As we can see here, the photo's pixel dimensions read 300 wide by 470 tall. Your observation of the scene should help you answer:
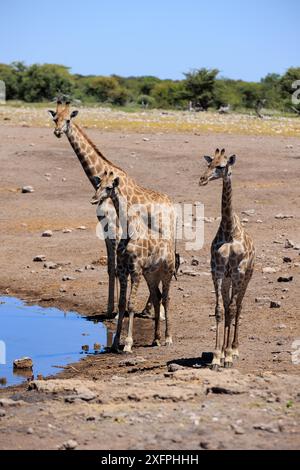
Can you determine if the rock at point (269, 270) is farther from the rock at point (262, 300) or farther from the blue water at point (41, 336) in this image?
the blue water at point (41, 336)

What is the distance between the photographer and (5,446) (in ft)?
27.2

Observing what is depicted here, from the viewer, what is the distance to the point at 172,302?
15133 mm

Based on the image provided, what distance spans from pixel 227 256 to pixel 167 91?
60.1 metres

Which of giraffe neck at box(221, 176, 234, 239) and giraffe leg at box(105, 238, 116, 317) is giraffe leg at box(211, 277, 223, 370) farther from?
giraffe leg at box(105, 238, 116, 317)

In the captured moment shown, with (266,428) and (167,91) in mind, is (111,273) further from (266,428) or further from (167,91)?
(167,91)

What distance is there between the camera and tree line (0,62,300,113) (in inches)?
2424

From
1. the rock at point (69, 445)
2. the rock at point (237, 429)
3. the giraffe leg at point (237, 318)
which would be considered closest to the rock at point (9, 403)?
the rock at point (69, 445)

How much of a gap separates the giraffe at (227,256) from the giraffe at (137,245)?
1.46m

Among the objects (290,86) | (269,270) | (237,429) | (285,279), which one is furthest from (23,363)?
(290,86)

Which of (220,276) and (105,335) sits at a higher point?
(220,276)

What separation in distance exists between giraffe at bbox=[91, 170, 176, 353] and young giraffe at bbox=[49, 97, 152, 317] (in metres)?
0.83

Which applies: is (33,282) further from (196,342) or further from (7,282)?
(196,342)
